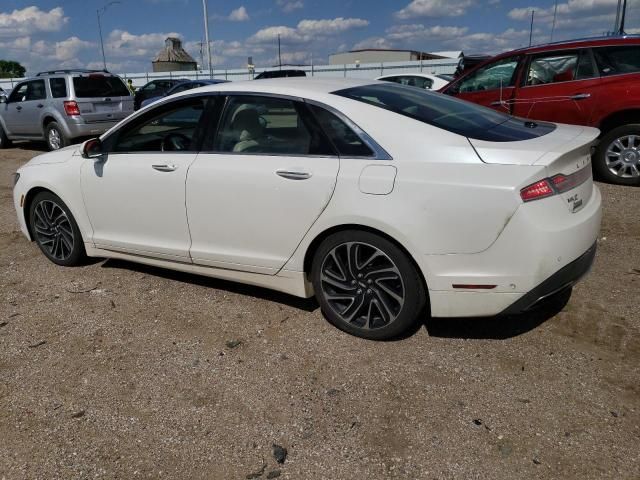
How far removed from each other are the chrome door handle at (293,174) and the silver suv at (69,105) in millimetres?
9415

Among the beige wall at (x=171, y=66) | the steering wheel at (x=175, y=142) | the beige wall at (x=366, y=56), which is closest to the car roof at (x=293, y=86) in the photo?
the steering wheel at (x=175, y=142)

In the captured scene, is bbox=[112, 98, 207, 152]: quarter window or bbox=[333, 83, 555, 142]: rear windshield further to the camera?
bbox=[112, 98, 207, 152]: quarter window

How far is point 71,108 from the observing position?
11.2 m

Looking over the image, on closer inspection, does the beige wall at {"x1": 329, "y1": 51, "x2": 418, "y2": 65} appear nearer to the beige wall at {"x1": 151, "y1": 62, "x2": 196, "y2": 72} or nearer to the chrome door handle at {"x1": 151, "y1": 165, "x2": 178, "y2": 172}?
the beige wall at {"x1": 151, "y1": 62, "x2": 196, "y2": 72}

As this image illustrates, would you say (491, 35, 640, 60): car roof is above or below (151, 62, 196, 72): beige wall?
below

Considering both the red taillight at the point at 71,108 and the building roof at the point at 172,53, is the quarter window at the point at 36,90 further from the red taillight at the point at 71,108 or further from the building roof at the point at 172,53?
the building roof at the point at 172,53

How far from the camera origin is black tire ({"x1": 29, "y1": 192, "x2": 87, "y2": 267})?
15.2 feet

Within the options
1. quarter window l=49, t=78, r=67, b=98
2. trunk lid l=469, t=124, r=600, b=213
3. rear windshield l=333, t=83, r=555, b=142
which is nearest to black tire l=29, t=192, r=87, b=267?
rear windshield l=333, t=83, r=555, b=142

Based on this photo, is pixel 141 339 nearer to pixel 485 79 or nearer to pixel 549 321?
pixel 549 321

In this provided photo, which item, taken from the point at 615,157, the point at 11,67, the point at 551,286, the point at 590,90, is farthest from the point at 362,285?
the point at 11,67

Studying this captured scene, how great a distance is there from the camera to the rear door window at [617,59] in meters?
6.67

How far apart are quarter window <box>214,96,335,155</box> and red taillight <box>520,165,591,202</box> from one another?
1135mm

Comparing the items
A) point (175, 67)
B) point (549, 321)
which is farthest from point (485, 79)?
point (175, 67)

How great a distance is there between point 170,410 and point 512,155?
222 cm
